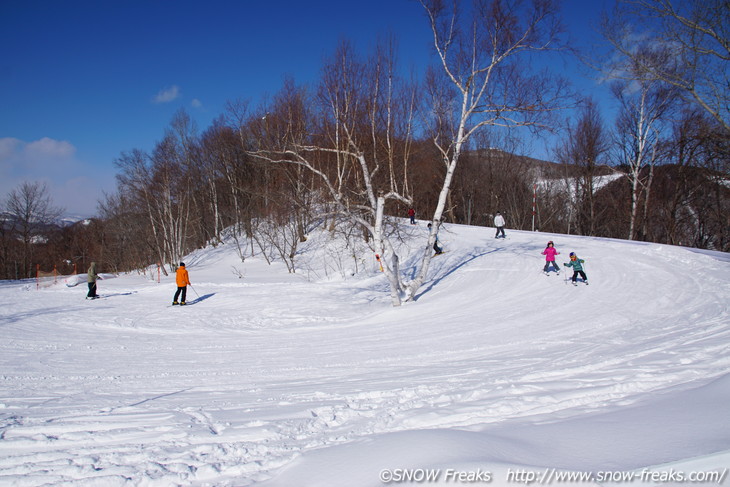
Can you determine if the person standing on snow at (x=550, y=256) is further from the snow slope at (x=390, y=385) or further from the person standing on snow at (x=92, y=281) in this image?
the person standing on snow at (x=92, y=281)

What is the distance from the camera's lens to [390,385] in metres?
5.89

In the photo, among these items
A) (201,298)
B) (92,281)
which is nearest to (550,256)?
(201,298)

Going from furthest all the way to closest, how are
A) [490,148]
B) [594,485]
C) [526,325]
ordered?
[490,148] < [526,325] < [594,485]

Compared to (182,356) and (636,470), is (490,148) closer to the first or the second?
(182,356)

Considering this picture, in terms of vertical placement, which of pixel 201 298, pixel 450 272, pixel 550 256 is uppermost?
pixel 550 256

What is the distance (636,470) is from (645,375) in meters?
3.43

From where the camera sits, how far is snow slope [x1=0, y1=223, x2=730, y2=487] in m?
3.15

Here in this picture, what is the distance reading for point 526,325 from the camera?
32.8 ft

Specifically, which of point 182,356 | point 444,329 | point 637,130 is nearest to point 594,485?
point 444,329

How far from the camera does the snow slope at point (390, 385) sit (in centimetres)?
315

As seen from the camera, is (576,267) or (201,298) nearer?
(576,267)

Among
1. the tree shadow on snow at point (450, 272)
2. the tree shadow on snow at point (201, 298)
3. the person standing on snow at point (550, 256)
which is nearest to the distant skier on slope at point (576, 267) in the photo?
the person standing on snow at point (550, 256)

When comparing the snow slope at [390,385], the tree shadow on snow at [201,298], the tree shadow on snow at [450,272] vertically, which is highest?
the tree shadow on snow at [450,272]

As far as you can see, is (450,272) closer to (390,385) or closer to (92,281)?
(390,385)
